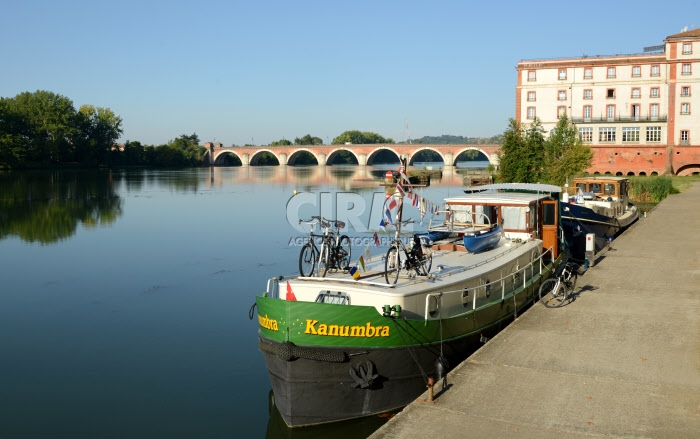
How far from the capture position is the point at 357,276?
12.8 metres

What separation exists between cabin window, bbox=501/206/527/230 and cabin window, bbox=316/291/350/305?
7383mm

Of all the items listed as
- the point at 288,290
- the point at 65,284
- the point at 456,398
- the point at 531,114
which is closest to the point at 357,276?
the point at 288,290

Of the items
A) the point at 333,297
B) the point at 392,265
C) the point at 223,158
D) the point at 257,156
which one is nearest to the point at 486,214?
the point at 392,265

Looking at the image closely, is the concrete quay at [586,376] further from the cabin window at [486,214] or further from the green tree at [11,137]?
the green tree at [11,137]

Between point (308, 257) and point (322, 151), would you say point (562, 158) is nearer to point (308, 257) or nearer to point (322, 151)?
point (308, 257)

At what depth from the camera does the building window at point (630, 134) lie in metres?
74.7

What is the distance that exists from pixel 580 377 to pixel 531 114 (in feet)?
232

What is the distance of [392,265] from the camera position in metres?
13.6

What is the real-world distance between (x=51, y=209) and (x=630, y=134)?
58.7 meters

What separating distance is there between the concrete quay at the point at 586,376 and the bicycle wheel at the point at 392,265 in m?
2.06

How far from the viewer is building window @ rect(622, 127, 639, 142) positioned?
74688 millimetres

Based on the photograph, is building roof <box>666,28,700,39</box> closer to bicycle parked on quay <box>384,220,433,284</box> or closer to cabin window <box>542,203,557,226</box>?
cabin window <box>542,203,557,226</box>

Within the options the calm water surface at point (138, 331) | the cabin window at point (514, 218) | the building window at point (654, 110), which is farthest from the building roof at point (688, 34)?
the cabin window at point (514, 218)

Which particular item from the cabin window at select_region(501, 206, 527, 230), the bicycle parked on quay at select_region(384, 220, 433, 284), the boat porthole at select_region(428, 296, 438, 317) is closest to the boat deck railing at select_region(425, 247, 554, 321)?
the boat porthole at select_region(428, 296, 438, 317)
